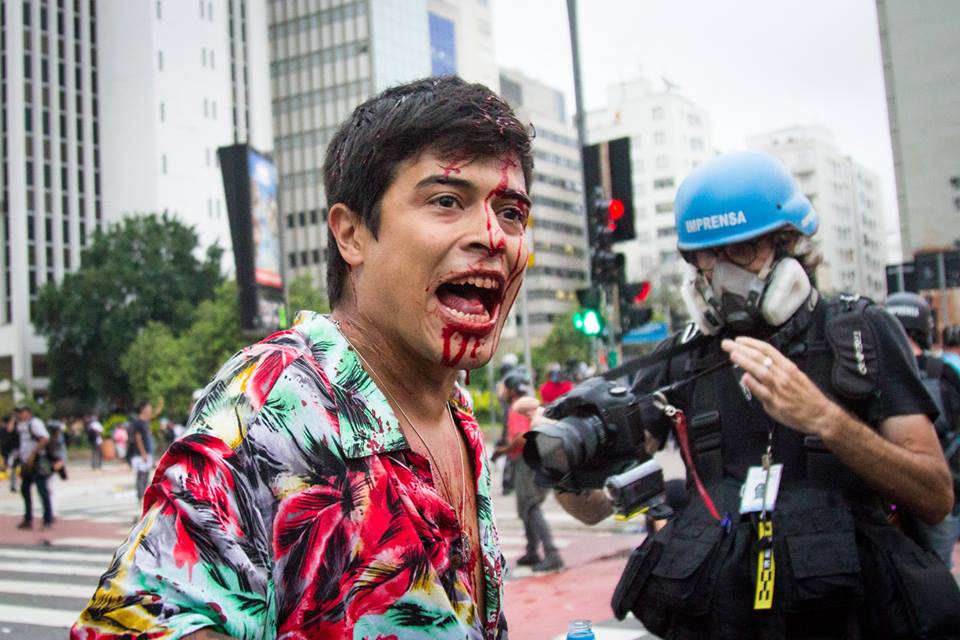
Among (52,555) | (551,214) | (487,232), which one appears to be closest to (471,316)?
(487,232)

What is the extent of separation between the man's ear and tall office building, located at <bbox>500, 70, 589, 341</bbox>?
9626 cm

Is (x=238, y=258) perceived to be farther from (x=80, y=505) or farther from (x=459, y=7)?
(x=459, y=7)

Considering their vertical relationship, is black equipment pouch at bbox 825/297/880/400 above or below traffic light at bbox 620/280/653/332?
below

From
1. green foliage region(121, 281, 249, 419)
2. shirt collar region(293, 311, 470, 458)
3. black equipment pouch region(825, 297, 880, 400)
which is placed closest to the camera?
shirt collar region(293, 311, 470, 458)

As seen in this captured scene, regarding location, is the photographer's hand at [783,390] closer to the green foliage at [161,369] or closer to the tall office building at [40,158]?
the green foliage at [161,369]

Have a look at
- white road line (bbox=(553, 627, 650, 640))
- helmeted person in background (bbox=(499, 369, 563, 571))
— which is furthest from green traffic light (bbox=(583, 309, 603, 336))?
white road line (bbox=(553, 627, 650, 640))

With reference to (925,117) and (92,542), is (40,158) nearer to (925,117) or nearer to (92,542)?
(925,117)

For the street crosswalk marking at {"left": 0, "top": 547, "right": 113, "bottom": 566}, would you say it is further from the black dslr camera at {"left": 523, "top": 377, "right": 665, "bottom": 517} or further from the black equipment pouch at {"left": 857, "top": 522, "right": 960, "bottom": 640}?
the black equipment pouch at {"left": 857, "top": 522, "right": 960, "bottom": 640}

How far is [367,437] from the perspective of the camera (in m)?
1.39

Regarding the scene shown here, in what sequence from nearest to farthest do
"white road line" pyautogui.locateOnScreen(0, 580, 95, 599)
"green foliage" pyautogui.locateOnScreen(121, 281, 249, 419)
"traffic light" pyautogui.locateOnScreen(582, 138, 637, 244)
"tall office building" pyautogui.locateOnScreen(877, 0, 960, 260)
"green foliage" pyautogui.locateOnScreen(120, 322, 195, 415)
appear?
"white road line" pyautogui.locateOnScreen(0, 580, 95, 599) → "traffic light" pyautogui.locateOnScreen(582, 138, 637, 244) → "tall office building" pyautogui.locateOnScreen(877, 0, 960, 260) → "green foliage" pyautogui.locateOnScreen(121, 281, 249, 419) → "green foliage" pyautogui.locateOnScreen(120, 322, 195, 415)

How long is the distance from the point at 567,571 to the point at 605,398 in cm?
727

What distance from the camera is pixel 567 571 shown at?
9328mm

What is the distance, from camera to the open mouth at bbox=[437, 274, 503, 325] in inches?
62.1

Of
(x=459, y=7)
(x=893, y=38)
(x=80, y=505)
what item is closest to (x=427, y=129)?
(x=80, y=505)
